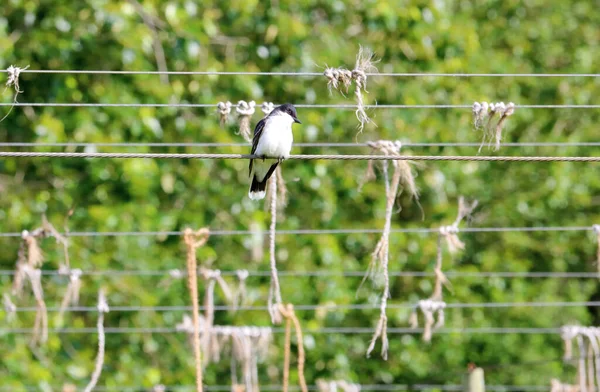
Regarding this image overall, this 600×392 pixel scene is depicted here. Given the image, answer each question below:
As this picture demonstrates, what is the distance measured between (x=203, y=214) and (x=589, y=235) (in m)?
4.99

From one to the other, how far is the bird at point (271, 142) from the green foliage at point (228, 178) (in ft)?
9.97

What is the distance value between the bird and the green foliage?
3038mm

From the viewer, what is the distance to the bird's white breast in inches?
287

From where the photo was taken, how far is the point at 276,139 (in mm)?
7293

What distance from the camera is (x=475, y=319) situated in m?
13.1

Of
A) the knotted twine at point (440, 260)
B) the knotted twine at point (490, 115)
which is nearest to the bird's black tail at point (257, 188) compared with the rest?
the knotted twine at point (440, 260)

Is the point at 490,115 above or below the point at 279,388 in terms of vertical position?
above

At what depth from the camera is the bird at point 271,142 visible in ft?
24.0

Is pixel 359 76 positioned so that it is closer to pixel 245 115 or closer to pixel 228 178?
pixel 245 115

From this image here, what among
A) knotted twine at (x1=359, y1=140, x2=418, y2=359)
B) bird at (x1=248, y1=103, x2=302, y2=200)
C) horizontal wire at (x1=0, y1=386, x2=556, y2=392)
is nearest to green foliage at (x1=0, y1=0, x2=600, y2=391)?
horizontal wire at (x1=0, y1=386, x2=556, y2=392)

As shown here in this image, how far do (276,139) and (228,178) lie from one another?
430cm

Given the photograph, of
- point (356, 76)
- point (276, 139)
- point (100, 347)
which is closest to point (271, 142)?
point (276, 139)

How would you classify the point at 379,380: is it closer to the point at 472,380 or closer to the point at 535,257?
the point at 535,257

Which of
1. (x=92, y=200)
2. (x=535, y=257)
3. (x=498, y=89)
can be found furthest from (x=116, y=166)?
(x=535, y=257)
